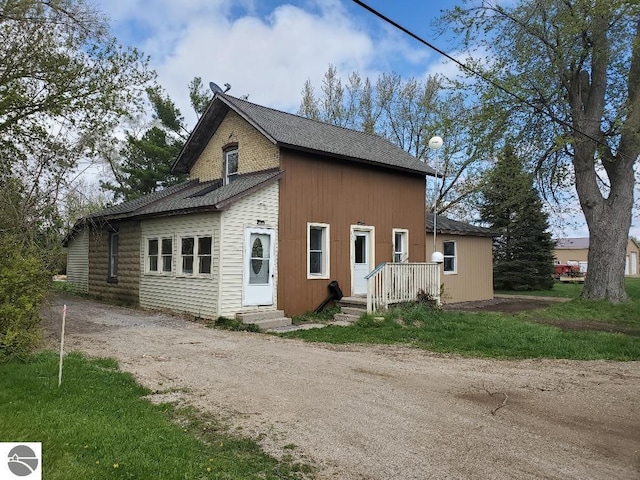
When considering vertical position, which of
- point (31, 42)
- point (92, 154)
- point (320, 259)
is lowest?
point (320, 259)

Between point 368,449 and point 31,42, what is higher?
point 31,42

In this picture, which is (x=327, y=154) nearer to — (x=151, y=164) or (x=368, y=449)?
(x=368, y=449)

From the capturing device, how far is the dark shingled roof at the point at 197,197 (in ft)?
38.8

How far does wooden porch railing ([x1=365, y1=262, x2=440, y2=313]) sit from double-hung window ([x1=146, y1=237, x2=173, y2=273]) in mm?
5921

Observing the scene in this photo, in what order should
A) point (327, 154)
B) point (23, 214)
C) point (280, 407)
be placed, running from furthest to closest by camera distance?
point (327, 154) < point (23, 214) < point (280, 407)

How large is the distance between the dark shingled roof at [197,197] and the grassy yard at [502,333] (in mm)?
3788

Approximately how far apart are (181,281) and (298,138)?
528 centimetres

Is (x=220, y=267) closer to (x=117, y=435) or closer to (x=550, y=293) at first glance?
(x=117, y=435)

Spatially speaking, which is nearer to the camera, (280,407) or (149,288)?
(280,407)

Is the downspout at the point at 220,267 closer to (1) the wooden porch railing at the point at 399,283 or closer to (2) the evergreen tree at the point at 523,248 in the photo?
(1) the wooden porch railing at the point at 399,283

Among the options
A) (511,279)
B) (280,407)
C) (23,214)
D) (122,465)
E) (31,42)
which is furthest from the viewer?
(511,279)

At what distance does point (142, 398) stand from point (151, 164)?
30.0 metres

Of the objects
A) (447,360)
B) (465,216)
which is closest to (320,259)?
(447,360)

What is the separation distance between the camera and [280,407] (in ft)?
17.3
